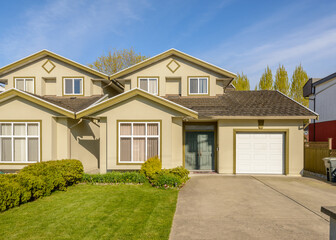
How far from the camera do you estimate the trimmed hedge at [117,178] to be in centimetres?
1003

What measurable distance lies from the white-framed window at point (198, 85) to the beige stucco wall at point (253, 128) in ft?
9.72

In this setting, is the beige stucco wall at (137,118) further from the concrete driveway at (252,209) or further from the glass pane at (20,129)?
the glass pane at (20,129)

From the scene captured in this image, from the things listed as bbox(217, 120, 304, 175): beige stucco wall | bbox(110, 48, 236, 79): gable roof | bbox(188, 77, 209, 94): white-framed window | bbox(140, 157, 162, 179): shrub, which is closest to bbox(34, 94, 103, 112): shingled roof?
bbox(110, 48, 236, 79): gable roof

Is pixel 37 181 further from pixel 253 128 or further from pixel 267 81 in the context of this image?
pixel 267 81

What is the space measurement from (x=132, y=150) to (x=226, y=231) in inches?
255

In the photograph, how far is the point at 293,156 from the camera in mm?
12461

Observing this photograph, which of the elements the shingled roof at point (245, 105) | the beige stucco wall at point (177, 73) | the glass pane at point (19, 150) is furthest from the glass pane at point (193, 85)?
the glass pane at point (19, 150)

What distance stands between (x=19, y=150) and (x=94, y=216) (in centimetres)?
728

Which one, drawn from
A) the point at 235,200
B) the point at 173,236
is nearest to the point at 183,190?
the point at 235,200

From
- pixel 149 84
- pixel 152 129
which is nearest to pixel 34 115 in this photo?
pixel 152 129

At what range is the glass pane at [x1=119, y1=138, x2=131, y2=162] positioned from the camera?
1095 centimetres

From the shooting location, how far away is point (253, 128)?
41.5 ft

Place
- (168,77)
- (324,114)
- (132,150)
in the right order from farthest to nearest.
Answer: (324,114)
(168,77)
(132,150)

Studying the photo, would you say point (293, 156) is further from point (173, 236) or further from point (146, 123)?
point (173, 236)
